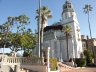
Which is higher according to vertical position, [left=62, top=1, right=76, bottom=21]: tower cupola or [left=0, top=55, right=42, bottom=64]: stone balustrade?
[left=62, top=1, right=76, bottom=21]: tower cupola

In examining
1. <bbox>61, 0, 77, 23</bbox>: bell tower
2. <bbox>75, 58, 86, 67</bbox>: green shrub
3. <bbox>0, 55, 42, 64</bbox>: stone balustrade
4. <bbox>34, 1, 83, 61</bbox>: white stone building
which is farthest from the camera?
<bbox>61, 0, 77, 23</bbox>: bell tower

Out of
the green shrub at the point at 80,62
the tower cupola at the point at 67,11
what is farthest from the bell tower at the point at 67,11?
the green shrub at the point at 80,62

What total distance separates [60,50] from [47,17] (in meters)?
27.1

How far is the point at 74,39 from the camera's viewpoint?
66812 mm

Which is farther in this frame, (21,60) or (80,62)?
(80,62)

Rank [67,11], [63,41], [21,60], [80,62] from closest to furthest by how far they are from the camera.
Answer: [21,60], [80,62], [63,41], [67,11]

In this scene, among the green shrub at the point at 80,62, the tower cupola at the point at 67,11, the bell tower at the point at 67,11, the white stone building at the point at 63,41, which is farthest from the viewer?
the tower cupola at the point at 67,11

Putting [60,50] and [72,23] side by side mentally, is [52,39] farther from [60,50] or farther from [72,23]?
[72,23]

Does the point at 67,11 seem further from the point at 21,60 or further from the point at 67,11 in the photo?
the point at 21,60

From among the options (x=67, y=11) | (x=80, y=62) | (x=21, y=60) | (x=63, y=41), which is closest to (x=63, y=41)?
(x=63, y=41)

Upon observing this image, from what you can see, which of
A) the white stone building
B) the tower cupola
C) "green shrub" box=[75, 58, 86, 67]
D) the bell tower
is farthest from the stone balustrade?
the tower cupola

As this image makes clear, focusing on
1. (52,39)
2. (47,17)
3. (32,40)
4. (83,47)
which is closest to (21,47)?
(32,40)

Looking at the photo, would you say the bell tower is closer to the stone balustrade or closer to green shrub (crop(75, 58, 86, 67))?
green shrub (crop(75, 58, 86, 67))

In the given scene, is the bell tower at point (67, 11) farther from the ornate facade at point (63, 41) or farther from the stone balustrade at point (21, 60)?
the stone balustrade at point (21, 60)
